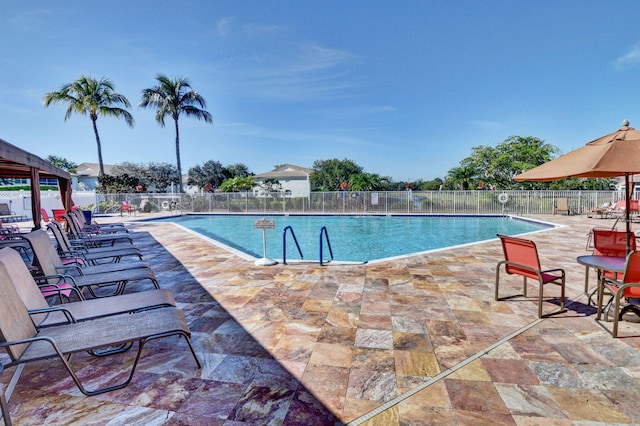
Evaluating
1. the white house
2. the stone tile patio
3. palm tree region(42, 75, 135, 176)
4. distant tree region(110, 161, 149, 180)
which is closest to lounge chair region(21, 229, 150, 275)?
the stone tile patio

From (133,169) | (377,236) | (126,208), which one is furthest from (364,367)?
Result: (133,169)

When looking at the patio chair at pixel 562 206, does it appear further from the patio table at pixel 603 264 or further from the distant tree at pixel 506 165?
the patio table at pixel 603 264

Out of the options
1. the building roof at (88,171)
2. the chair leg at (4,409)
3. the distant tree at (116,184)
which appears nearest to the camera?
the chair leg at (4,409)

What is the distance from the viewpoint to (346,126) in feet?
92.6

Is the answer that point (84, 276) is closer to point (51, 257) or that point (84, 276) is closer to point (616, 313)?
point (51, 257)

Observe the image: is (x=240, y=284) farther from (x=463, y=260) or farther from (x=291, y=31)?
(x=291, y=31)

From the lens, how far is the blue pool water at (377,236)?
28.7 ft

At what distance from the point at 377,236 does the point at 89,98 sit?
21.8m

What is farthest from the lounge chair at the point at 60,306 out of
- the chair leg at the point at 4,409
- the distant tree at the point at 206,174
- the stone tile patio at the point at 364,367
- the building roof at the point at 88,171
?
the building roof at the point at 88,171

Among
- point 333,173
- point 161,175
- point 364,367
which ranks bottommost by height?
point 364,367

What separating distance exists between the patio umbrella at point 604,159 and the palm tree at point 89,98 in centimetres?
2584

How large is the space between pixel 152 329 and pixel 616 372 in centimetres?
323

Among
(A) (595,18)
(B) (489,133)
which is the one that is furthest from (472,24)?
(B) (489,133)

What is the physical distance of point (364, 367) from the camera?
2248 mm
